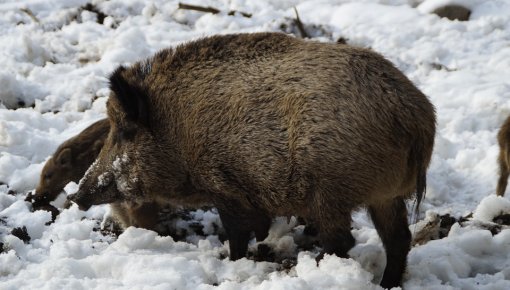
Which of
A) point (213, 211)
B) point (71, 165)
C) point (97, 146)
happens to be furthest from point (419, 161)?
point (71, 165)

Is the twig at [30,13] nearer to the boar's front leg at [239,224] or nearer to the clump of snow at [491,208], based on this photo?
the boar's front leg at [239,224]

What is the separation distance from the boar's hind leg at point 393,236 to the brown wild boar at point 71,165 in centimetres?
208

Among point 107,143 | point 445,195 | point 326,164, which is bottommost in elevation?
point 445,195

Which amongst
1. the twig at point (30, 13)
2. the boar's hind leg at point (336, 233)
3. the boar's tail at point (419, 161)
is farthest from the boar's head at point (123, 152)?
the twig at point (30, 13)

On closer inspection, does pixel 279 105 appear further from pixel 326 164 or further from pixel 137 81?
pixel 137 81

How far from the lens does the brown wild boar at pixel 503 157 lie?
6691mm

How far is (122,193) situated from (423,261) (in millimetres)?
2285

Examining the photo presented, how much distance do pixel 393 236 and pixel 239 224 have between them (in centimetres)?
107

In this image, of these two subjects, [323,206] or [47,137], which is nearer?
[323,206]

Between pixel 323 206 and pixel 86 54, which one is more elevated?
pixel 323 206

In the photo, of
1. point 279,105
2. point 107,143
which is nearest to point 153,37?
point 107,143

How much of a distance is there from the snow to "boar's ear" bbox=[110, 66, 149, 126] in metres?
0.85

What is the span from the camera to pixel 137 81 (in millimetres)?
5543

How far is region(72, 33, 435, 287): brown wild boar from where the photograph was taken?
173 inches
